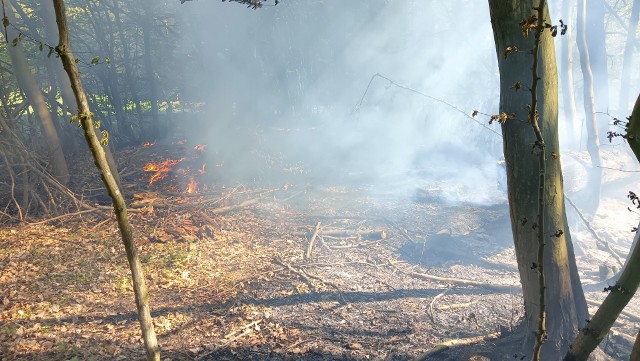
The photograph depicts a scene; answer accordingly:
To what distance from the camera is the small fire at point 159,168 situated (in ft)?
33.4

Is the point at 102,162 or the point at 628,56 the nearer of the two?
the point at 102,162

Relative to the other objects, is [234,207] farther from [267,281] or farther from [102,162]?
[102,162]

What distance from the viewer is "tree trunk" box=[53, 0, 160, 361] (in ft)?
6.69

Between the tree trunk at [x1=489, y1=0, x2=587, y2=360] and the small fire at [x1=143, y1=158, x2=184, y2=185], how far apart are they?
875cm

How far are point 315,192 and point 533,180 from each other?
846 centimetres

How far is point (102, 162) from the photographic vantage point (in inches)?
86.0

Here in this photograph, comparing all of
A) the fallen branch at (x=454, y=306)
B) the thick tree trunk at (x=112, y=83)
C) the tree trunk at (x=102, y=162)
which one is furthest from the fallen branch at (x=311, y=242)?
the thick tree trunk at (x=112, y=83)

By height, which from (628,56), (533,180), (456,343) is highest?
(628,56)

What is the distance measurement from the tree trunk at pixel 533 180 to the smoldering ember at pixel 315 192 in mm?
17

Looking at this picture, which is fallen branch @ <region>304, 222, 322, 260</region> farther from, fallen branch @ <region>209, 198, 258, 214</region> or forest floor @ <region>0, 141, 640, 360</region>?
fallen branch @ <region>209, 198, 258, 214</region>

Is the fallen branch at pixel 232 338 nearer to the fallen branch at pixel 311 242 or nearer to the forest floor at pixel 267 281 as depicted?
the forest floor at pixel 267 281

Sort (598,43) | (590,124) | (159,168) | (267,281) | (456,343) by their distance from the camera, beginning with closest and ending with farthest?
(456,343), (267,281), (159,168), (590,124), (598,43)

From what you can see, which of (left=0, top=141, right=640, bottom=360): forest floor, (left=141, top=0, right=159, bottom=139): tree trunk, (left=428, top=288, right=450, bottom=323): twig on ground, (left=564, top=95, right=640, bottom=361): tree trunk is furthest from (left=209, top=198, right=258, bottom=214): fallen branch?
(left=141, top=0, right=159, bottom=139): tree trunk

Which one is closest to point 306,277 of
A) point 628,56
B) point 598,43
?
point 598,43
